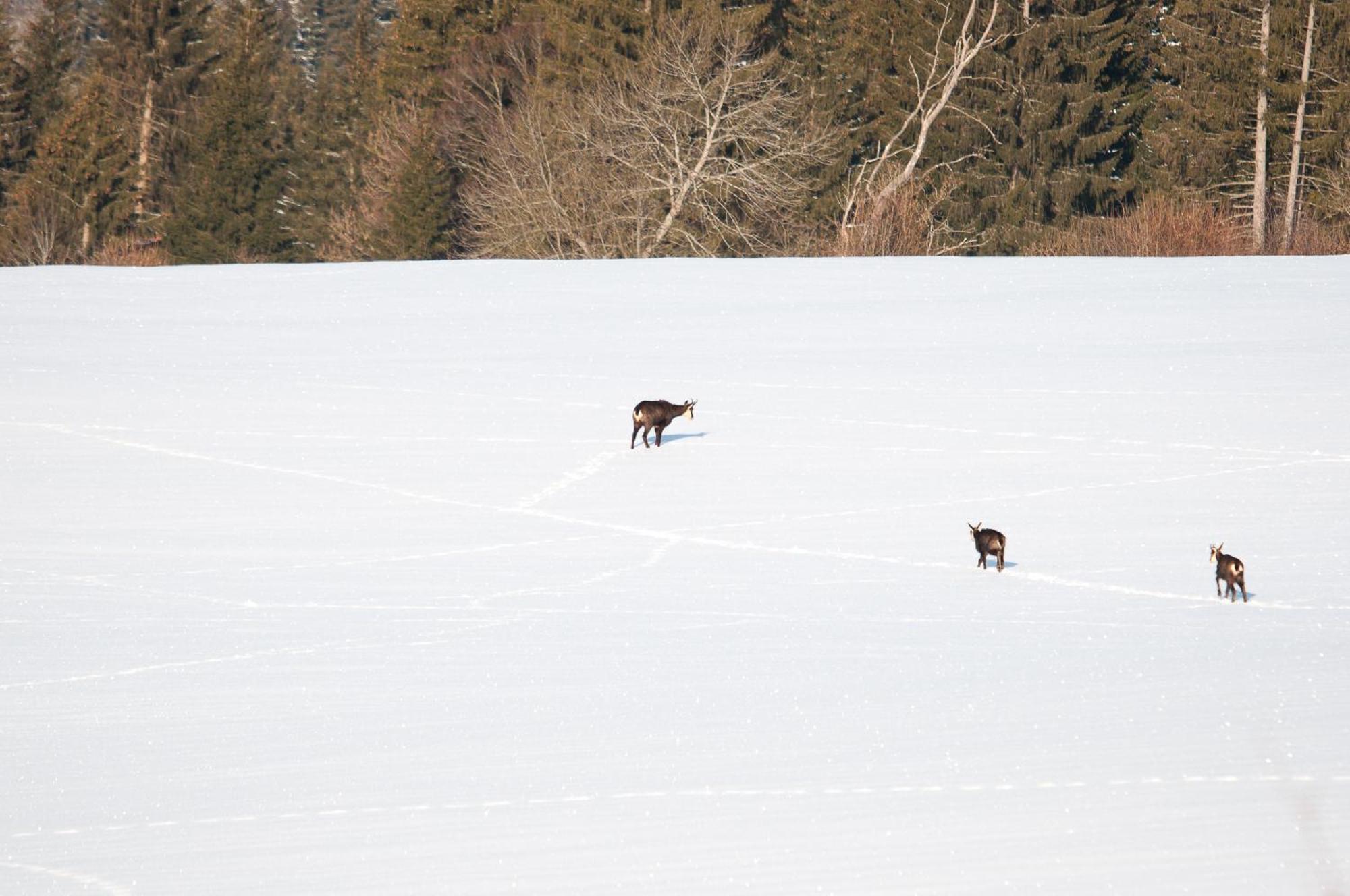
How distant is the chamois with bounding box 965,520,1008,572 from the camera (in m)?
8.56

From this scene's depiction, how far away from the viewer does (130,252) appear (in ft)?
151

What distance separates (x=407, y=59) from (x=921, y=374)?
1848 inches

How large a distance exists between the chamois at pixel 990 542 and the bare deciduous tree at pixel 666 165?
1204 inches

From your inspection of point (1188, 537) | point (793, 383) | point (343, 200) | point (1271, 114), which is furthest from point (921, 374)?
point (343, 200)

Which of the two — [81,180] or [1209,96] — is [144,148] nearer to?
[81,180]

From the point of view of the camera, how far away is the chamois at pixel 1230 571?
780 centimetres

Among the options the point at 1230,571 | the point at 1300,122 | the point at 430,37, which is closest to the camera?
the point at 1230,571

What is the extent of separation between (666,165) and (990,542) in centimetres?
3289

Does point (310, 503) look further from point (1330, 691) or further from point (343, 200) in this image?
point (343, 200)

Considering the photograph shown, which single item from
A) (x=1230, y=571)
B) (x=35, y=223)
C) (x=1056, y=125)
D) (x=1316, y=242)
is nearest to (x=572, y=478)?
(x=1230, y=571)

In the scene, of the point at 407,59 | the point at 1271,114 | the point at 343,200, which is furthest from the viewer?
the point at 343,200

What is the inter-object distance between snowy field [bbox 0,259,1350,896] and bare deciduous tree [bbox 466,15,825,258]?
23.7 metres

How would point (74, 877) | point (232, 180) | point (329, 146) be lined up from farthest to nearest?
Result: 1. point (329, 146)
2. point (232, 180)
3. point (74, 877)

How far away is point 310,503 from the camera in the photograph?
10.5 metres
